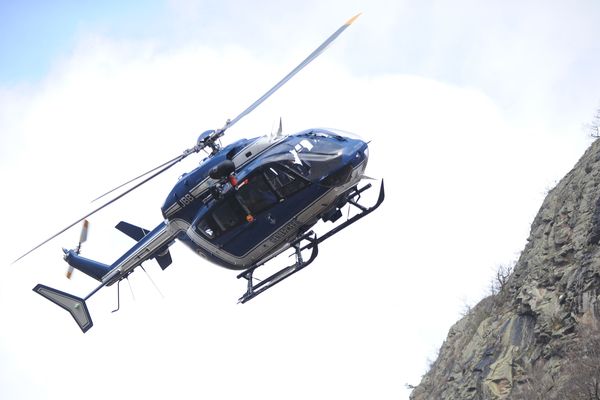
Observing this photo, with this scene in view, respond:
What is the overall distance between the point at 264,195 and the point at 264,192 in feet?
0.36

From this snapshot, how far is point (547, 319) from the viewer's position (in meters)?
39.3

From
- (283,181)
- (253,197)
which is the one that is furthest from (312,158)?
(253,197)

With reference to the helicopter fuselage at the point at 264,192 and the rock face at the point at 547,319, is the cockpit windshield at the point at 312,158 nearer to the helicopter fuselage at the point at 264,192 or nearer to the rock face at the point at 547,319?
the helicopter fuselage at the point at 264,192

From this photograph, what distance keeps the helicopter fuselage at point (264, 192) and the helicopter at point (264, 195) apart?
0.03 meters

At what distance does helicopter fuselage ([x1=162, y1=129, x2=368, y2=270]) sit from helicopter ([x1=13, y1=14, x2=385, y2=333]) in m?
0.03

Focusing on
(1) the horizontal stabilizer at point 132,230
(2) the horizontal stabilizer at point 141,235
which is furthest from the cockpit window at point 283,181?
(1) the horizontal stabilizer at point 132,230

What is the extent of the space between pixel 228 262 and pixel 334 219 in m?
3.81

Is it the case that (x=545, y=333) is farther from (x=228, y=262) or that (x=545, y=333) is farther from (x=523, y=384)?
(x=228, y=262)

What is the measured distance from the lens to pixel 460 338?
47.7 m

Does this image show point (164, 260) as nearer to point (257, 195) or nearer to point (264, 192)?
point (257, 195)

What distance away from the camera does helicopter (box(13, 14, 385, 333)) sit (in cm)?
3183

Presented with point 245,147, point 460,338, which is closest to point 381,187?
point 245,147

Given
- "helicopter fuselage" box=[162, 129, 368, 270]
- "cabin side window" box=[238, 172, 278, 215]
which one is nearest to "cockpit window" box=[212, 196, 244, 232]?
"helicopter fuselage" box=[162, 129, 368, 270]

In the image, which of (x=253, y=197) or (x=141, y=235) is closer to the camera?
(x=253, y=197)
